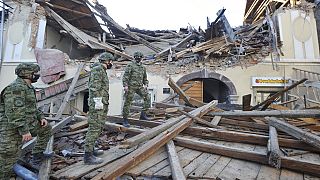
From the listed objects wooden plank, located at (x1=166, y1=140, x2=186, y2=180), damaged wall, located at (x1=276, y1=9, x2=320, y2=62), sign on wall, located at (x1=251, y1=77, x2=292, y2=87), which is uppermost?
damaged wall, located at (x1=276, y1=9, x2=320, y2=62)

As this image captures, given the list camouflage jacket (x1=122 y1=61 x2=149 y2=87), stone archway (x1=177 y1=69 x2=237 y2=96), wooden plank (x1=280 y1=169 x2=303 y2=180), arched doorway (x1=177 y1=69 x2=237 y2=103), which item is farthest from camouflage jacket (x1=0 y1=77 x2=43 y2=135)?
stone archway (x1=177 y1=69 x2=237 y2=96)

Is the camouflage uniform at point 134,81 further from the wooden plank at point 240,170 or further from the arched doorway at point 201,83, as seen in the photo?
the arched doorway at point 201,83

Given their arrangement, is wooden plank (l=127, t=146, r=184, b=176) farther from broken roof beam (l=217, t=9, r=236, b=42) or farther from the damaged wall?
the damaged wall

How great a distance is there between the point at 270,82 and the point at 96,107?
28.3 ft

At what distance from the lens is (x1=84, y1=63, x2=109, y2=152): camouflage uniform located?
3.43 m

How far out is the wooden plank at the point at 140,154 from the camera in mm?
2445

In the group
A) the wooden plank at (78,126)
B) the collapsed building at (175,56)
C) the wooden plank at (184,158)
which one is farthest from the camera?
the collapsed building at (175,56)

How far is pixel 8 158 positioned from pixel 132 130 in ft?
7.02

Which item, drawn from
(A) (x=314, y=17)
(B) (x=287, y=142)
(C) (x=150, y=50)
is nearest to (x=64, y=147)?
(B) (x=287, y=142)

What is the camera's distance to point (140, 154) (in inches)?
115

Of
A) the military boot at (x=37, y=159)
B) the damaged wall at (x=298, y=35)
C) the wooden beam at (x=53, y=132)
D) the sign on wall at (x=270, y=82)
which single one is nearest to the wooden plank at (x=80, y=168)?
the military boot at (x=37, y=159)

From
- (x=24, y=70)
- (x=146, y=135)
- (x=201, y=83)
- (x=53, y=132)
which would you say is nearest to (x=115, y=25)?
(x=201, y=83)

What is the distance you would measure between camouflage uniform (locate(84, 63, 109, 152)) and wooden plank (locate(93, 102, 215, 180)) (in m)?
0.73

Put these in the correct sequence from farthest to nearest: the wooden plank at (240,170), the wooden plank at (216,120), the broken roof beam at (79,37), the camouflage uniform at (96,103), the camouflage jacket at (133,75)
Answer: the broken roof beam at (79,37), the camouflage jacket at (133,75), the wooden plank at (216,120), the camouflage uniform at (96,103), the wooden plank at (240,170)
